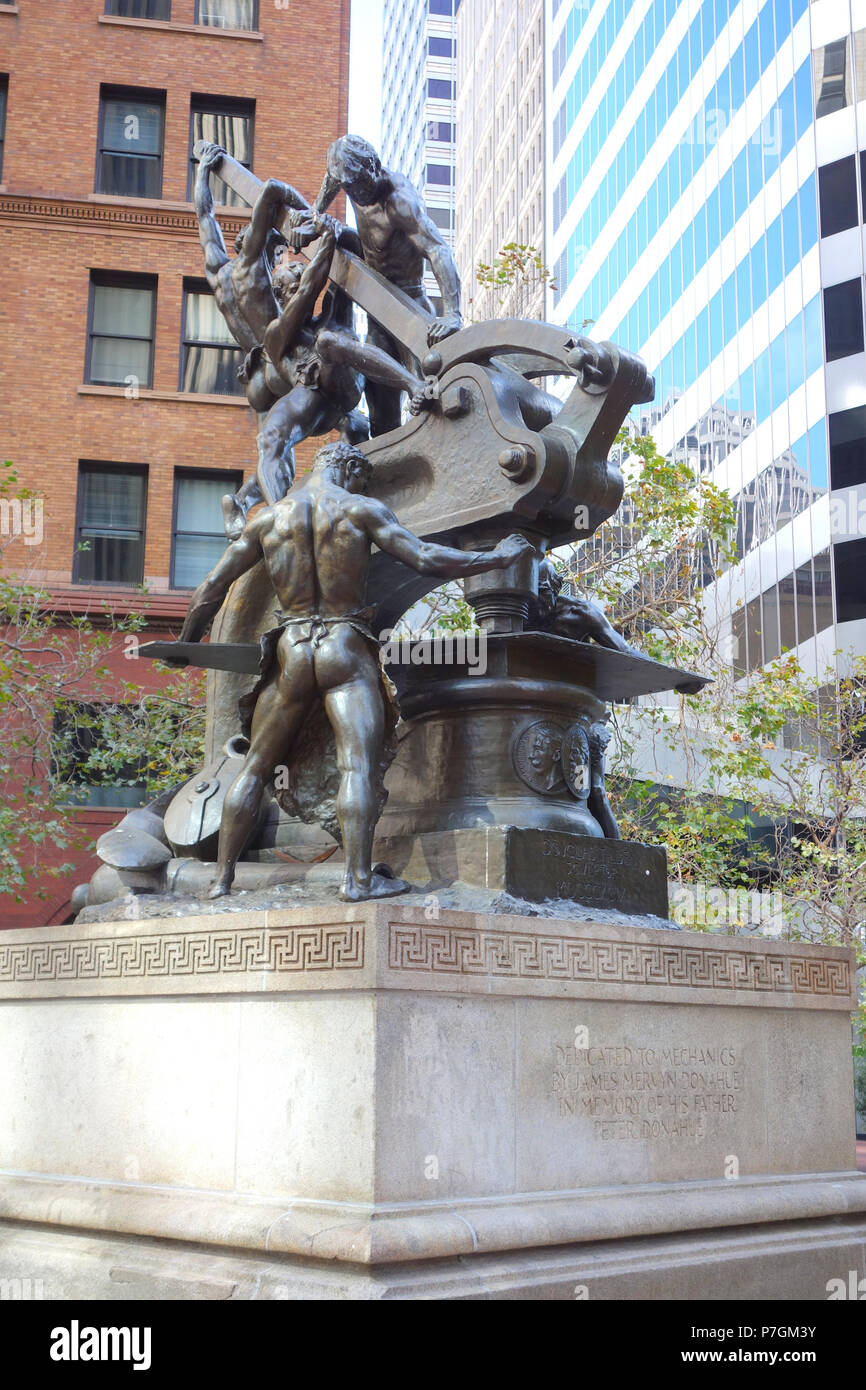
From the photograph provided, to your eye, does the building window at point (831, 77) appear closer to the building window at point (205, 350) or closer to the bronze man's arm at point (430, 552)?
the building window at point (205, 350)

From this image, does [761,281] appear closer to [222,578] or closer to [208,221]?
[208,221]

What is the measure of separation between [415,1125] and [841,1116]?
3.55 m

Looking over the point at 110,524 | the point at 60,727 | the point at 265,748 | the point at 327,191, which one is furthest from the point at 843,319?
the point at 265,748

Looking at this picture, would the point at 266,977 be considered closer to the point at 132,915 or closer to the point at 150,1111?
the point at 150,1111

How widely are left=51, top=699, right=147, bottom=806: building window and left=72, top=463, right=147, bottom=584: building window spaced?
394 cm

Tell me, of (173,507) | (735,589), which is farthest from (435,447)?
(735,589)

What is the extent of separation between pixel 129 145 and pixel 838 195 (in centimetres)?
2030

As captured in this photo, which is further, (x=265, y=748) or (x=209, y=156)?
(x=209, y=156)

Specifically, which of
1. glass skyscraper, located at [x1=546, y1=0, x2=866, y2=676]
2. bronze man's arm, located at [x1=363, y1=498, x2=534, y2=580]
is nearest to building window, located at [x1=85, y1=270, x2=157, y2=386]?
glass skyscraper, located at [x1=546, y1=0, x2=866, y2=676]

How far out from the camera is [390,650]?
358 inches

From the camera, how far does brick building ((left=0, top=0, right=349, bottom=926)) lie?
28.1 meters

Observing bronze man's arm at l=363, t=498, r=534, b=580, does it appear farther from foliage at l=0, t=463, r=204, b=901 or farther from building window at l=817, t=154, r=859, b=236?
building window at l=817, t=154, r=859, b=236

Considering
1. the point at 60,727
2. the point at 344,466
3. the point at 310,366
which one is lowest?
the point at 344,466

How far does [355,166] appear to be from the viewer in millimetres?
10398
